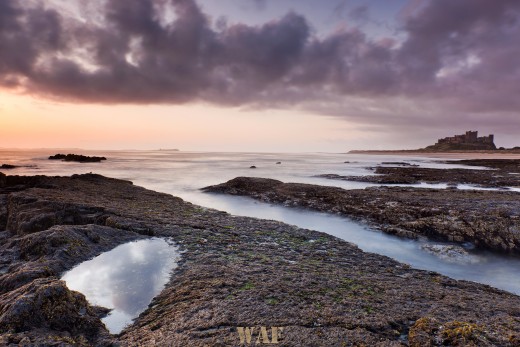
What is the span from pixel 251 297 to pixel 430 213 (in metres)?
13.1

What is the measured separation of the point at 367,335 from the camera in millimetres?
4367

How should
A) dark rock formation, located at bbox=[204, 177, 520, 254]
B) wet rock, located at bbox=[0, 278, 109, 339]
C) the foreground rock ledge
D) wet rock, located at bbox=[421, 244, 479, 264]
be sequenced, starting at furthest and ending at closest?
1. dark rock formation, located at bbox=[204, 177, 520, 254]
2. wet rock, located at bbox=[421, 244, 479, 264]
3. the foreground rock ledge
4. wet rock, located at bbox=[0, 278, 109, 339]

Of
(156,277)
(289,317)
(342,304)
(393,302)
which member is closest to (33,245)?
(156,277)

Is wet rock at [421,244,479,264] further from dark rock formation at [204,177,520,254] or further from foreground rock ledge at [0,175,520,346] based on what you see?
foreground rock ledge at [0,175,520,346]

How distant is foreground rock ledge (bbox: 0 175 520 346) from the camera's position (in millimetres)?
4238

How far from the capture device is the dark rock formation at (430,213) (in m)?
12.4

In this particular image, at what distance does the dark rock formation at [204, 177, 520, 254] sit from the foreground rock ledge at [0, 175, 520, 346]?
574cm

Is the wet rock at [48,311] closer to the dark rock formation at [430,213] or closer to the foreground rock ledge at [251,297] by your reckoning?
the foreground rock ledge at [251,297]

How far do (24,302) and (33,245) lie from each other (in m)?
3.90

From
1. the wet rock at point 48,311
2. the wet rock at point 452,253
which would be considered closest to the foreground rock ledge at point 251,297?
the wet rock at point 48,311

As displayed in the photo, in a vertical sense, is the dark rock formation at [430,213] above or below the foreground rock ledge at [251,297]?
below

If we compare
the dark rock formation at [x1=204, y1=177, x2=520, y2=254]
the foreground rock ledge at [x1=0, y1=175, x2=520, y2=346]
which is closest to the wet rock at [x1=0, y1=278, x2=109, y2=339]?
the foreground rock ledge at [x1=0, y1=175, x2=520, y2=346]

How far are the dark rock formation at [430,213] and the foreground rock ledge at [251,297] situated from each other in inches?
226

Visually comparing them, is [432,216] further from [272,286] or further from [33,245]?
[33,245]
